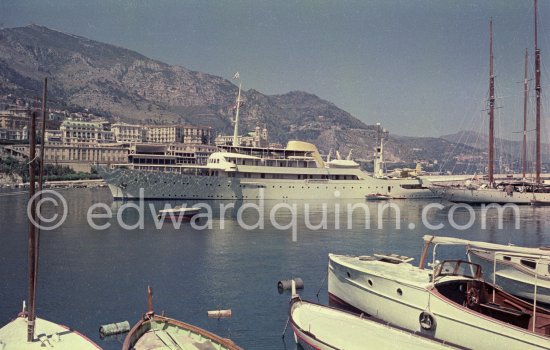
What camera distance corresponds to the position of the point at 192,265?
24.1 m

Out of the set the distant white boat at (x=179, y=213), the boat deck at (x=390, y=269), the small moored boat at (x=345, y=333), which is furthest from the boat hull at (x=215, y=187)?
the small moored boat at (x=345, y=333)

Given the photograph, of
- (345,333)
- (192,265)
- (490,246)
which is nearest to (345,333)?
(345,333)

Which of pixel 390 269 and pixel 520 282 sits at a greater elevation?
pixel 390 269

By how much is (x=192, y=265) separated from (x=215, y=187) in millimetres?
38845

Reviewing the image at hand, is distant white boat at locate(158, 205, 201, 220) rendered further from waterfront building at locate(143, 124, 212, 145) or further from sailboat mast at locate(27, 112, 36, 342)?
waterfront building at locate(143, 124, 212, 145)

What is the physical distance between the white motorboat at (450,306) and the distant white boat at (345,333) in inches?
48.0

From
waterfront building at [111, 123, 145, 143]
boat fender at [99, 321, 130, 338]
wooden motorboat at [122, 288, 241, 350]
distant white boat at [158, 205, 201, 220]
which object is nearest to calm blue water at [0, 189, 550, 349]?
boat fender at [99, 321, 130, 338]

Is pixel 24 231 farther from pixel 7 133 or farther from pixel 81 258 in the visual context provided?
pixel 7 133

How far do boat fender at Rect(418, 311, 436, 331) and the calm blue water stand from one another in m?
3.69

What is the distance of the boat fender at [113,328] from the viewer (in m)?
→ 14.3

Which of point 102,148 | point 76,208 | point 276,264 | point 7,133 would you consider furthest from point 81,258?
point 7,133

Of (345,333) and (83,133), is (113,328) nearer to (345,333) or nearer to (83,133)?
(345,333)

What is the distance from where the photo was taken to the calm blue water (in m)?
16.2

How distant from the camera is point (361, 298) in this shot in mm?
15711
